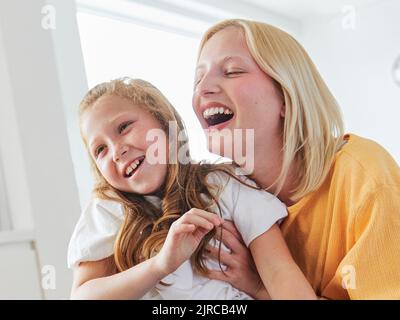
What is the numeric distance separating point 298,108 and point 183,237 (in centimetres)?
27

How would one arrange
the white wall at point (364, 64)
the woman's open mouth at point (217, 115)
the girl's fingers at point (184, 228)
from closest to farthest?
the girl's fingers at point (184, 228), the woman's open mouth at point (217, 115), the white wall at point (364, 64)

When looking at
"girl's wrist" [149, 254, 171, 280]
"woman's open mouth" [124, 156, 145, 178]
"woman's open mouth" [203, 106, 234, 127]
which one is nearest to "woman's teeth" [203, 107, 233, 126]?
"woman's open mouth" [203, 106, 234, 127]

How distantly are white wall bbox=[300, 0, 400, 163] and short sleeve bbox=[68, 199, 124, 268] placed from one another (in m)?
0.46

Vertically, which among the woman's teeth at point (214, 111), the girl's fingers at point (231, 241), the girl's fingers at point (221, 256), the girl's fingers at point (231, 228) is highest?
the woman's teeth at point (214, 111)

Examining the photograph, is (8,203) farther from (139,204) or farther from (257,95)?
(257,95)

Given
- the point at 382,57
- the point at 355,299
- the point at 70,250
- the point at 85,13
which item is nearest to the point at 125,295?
the point at 70,250

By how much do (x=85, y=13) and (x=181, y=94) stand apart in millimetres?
233

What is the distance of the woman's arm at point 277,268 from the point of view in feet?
2.12

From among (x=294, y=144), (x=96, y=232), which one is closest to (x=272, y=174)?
(x=294, y=144)

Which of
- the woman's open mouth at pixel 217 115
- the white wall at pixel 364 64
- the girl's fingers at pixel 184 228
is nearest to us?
the girl's fingers at pixel 184 228

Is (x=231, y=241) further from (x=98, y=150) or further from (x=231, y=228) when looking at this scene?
(x=98, y=150)

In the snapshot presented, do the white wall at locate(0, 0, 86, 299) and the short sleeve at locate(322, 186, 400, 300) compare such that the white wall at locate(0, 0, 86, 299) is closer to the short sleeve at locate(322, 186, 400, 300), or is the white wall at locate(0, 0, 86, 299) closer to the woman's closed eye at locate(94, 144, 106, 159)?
the woman's closed eye at locate(94, 144, 106, 159)

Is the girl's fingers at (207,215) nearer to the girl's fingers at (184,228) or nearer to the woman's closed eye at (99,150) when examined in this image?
the girl's fingers at (184,228)

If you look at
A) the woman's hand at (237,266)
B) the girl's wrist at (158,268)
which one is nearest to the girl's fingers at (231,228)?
the woman's hand at (237,266)
